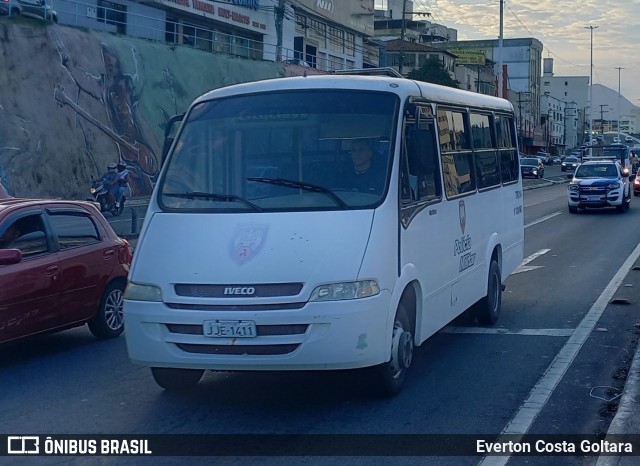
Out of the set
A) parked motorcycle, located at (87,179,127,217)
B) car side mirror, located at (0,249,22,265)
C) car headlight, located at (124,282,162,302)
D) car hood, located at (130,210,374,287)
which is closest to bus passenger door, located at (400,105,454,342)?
car hood, located at (130,210,374,287)

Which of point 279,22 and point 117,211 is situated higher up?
point 279,22

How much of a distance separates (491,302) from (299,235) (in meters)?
4.53

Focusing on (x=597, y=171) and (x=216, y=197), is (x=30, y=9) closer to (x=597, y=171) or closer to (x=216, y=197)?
(x=597, y=171)

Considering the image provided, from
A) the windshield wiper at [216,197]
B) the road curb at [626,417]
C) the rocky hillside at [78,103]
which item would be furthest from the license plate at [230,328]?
the rocky hillside at [78,103]

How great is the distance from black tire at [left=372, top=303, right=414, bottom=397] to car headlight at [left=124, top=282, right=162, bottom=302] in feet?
5.74

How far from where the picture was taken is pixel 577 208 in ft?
99.9

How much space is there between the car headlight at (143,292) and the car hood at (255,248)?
0.05 meters

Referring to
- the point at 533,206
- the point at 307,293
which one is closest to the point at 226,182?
the point at 307,293

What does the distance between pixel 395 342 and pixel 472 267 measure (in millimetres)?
2785

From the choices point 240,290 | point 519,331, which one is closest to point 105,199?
point 519,331

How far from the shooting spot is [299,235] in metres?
6.55

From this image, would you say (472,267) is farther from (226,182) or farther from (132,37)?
(132,37)

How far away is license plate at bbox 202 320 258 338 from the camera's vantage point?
20.5 feet

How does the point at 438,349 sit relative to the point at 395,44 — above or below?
below
